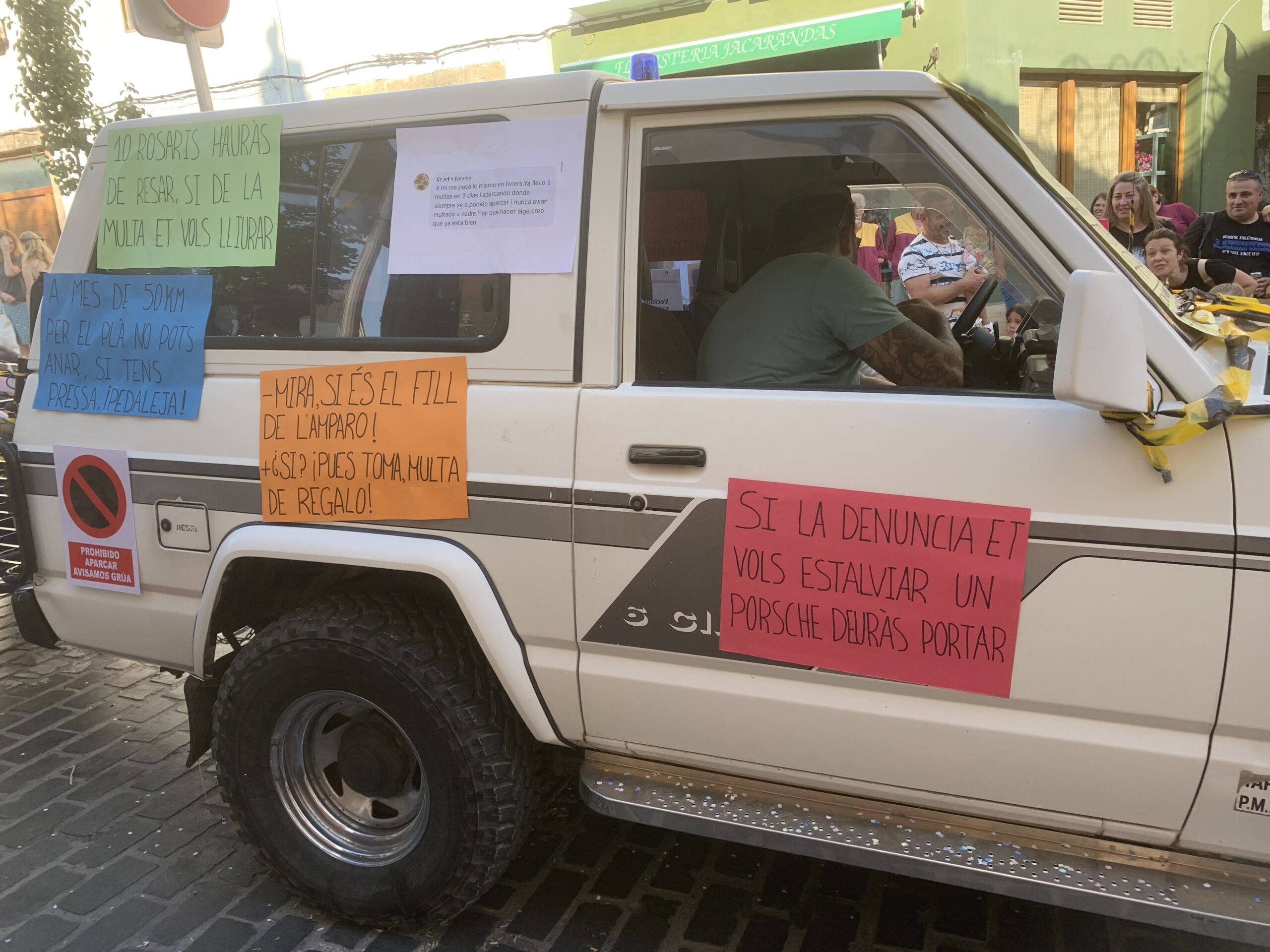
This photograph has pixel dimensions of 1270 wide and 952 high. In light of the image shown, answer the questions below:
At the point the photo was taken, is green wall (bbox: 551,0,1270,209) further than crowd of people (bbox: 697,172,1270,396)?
Yes

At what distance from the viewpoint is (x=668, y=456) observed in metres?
2.14

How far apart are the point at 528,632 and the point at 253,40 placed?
35.8 ft

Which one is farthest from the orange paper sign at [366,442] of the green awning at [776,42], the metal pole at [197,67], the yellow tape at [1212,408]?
the green awning at [776,42]

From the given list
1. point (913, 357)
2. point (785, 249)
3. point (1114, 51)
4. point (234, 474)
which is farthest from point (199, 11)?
point (1114, 51)

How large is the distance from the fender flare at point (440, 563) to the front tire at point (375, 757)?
0.12 m

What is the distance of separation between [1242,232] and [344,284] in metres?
5.44

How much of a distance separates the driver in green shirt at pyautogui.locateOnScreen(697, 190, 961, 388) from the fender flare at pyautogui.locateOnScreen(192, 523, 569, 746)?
0.74 m

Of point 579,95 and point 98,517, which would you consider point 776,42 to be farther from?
point 98,517

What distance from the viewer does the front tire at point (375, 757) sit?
7.79 ft

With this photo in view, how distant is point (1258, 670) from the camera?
71.4 inches

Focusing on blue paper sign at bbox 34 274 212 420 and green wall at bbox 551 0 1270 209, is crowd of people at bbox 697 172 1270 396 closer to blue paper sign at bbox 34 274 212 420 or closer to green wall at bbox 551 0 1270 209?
blue paper sign at bbox 34 274 212 420

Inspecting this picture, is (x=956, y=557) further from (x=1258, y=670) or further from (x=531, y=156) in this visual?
(x=531, y=156)

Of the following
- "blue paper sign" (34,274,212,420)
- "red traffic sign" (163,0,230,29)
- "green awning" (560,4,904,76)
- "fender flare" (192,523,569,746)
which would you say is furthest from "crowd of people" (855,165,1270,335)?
"green awning" (560,4,904,76)

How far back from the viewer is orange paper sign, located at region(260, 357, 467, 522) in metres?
2.32
